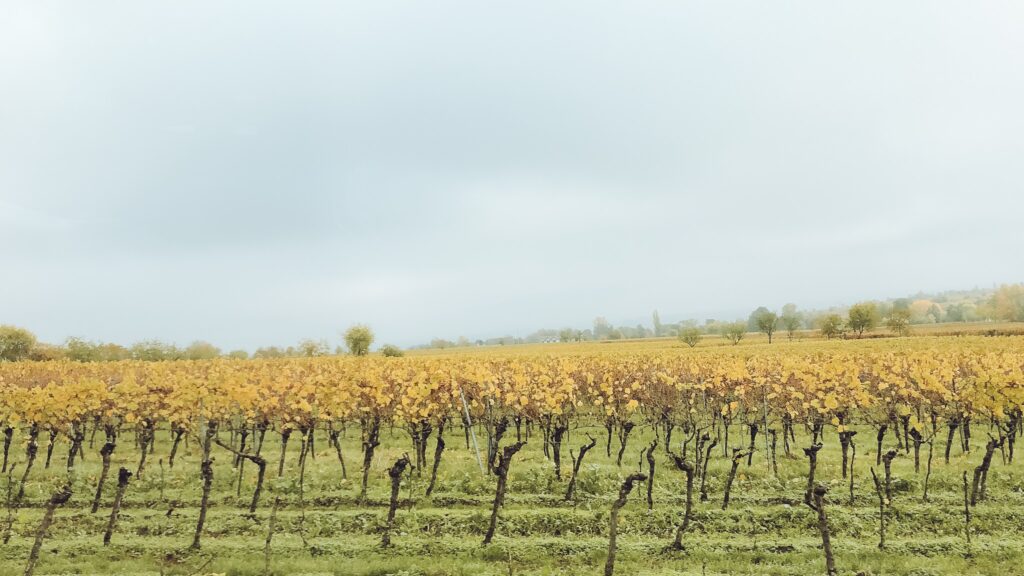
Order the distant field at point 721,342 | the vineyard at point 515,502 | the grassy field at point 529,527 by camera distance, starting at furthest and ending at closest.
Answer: the distant field at point 721,342 → the vineyard at point 515,502 → the grassy field at point 529,527

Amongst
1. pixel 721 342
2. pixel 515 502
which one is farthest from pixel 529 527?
pixel 721 342

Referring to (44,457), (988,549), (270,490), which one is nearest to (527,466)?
(270,490)

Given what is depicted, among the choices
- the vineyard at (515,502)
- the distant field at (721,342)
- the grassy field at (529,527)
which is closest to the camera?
the grassy field at (529,527)

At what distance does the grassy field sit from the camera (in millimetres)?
10086

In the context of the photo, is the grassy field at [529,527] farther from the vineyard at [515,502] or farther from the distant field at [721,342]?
the distant field at [721,342]

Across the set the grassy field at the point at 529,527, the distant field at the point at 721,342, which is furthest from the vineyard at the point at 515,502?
the distant field at the point at 721,342

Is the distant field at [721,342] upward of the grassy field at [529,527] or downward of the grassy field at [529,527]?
upward

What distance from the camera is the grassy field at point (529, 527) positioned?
10086 mm

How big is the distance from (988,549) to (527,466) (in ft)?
34.3

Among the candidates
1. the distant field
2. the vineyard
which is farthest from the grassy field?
the distant field

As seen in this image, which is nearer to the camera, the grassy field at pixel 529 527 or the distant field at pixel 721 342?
the grassy field at pixel 529 527

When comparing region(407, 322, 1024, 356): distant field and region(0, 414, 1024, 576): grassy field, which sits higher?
region(407, 322, 1024, 356): distant field

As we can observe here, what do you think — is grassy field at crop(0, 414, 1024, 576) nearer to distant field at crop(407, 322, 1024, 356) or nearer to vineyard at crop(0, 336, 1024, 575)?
vineyard at crop(0, 336, 1024, 575)

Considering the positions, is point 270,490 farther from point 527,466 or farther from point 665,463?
point 665,463
